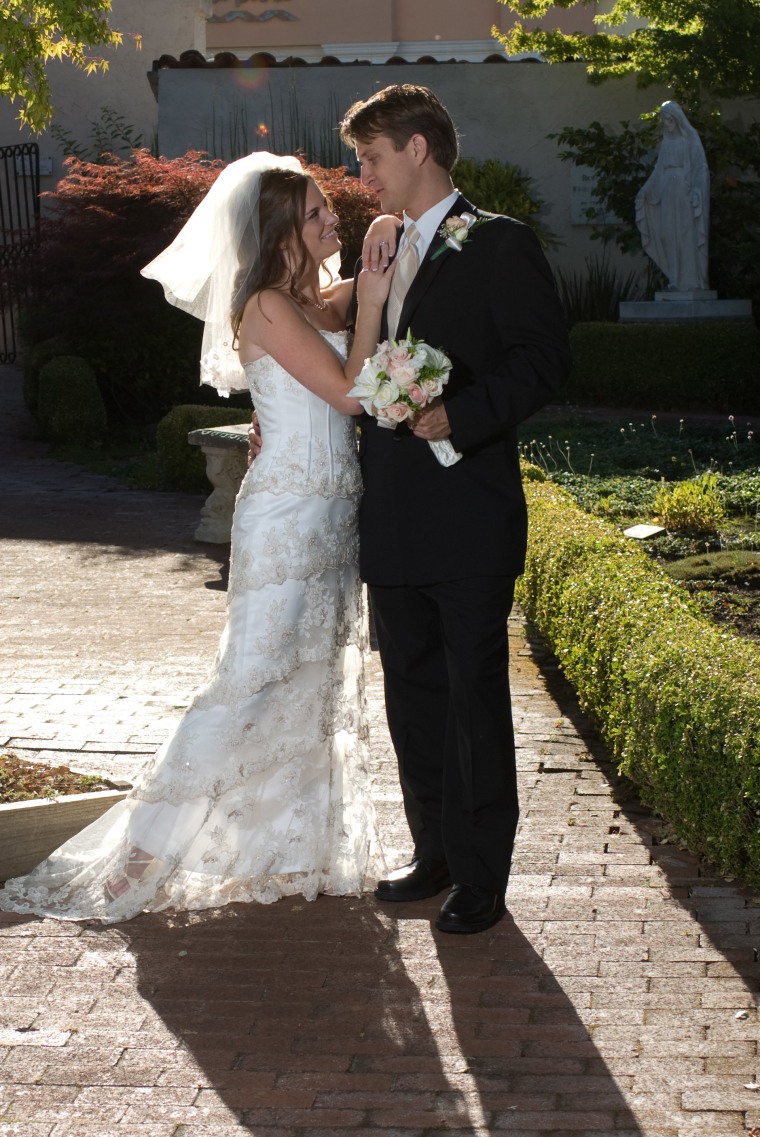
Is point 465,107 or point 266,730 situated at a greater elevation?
point 465,107

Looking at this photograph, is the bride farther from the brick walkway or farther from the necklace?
the brick walkway

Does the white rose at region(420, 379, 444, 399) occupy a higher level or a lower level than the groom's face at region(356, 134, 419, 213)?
lower

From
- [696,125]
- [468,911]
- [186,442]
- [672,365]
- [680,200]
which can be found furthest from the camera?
[696,125]

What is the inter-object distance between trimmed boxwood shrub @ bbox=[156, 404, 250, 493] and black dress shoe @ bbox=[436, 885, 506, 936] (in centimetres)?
855

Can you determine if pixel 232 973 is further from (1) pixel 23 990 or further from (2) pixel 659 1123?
(2) pixel 659 1123

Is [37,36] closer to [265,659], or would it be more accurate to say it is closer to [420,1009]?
[265,659]

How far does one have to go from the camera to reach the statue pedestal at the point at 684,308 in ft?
53.4

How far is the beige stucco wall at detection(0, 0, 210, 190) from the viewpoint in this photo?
18.7 m

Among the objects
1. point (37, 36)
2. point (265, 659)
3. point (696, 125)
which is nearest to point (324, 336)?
point (265, 659)

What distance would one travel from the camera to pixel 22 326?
1587 centimetres

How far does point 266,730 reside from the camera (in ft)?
13.3

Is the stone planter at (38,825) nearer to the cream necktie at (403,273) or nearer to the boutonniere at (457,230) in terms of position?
the cream necktie at (403,273)

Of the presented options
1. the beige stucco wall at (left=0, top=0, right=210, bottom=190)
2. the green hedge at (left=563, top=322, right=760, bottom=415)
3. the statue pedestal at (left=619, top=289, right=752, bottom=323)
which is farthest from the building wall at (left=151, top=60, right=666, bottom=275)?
the green hedge at (left=563, top=322, right=760, bottom=415)

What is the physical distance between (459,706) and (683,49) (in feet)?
50.8
